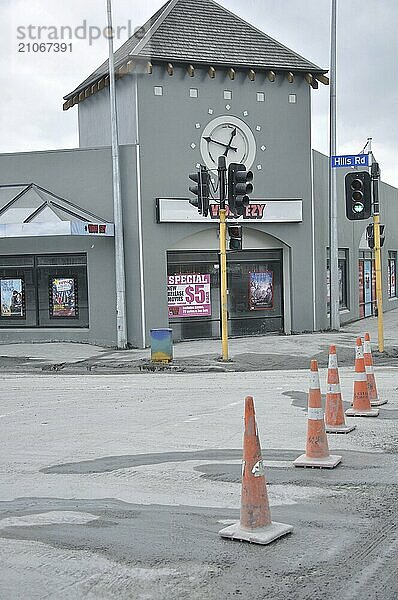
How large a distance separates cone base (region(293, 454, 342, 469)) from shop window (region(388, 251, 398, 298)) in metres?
32.0

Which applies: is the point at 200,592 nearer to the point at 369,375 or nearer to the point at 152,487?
the point at 152,487

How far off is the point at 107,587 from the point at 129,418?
6.61 metres

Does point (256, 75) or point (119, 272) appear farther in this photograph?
Answer: point (256, 75)

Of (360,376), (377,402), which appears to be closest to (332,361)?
(360,376)

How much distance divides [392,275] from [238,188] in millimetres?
24129

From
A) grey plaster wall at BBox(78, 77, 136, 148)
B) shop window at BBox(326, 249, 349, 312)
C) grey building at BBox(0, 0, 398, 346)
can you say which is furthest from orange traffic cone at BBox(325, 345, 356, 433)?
shop window at BBox(326, 249, 349, 312)

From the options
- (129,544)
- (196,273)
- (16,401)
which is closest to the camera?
(129,544)

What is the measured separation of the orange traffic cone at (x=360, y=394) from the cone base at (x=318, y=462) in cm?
271

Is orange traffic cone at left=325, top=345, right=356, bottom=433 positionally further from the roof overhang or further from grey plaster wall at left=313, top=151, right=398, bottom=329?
grey plaster wall at left=313, top=151, right=398, bottom=329

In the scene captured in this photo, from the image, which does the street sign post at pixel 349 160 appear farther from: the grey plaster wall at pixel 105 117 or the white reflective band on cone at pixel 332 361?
the white reflective band on cone at pixel 332 361

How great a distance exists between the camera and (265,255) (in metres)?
25.9

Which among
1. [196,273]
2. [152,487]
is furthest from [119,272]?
[152,487]

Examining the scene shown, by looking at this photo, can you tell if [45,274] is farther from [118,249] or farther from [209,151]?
[209,151]

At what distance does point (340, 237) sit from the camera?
29.7 metres
